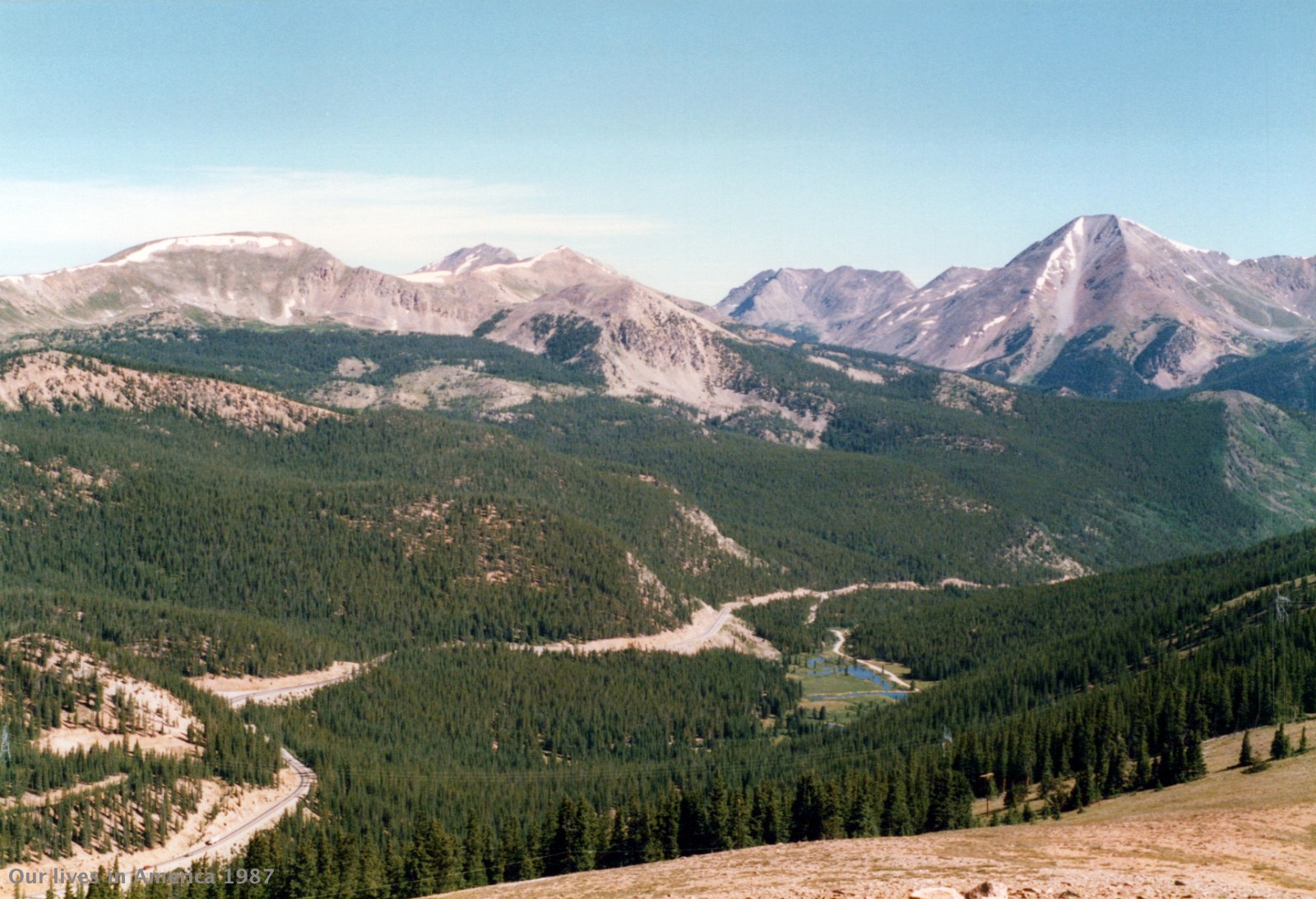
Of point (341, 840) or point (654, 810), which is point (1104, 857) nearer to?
point (654, 810)

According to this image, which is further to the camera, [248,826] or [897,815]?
[248,826]

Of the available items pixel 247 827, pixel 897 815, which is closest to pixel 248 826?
pixel 247 827

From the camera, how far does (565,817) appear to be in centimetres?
13900

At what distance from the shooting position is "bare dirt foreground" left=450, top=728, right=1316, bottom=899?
7969 centimetres

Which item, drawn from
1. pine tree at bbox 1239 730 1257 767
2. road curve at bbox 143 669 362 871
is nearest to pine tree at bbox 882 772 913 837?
pine tree at bbox 1239 730 1257 767

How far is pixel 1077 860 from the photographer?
293 ft

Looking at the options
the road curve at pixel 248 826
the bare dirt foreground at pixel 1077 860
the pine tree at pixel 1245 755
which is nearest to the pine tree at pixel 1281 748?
the pine tree at pixel 1245 755

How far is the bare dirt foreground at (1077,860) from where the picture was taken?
3137 inches

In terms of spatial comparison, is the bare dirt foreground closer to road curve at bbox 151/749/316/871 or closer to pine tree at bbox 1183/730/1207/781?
pine tree at bbox 1183/730/1207/781

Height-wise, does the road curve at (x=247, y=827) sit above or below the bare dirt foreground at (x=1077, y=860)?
below

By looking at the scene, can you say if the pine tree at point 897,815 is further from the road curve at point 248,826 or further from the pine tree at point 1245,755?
the road curve at point 248,826

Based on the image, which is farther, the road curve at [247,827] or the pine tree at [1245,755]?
the road curve at [247,827]

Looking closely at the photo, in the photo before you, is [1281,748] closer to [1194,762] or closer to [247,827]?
[1194,762]

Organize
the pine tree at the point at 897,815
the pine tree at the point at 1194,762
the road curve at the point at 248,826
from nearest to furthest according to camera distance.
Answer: the pine tree at the point at 1194,762 < the pine tree at the point at 897,815 < the road curve at the point at 248,826
